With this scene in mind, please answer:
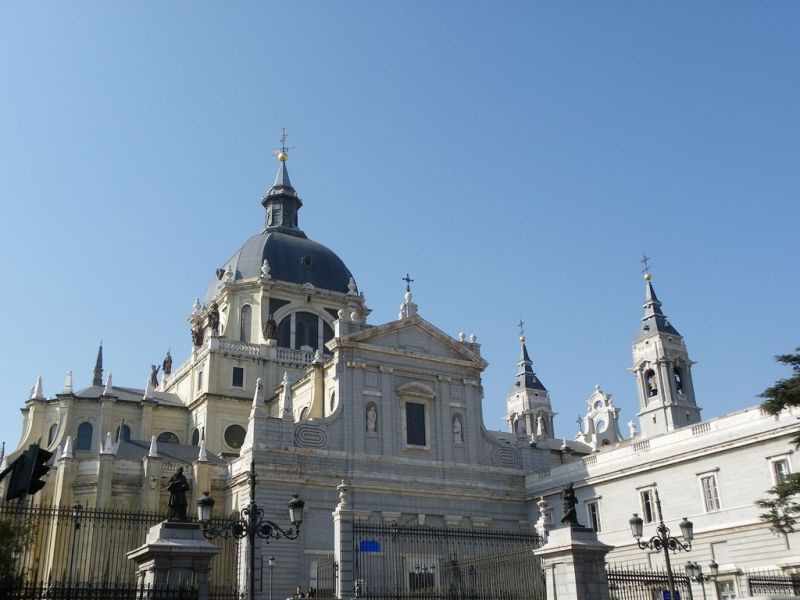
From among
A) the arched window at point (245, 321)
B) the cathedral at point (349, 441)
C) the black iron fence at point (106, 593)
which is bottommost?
the black iron fence at point (106, 593)

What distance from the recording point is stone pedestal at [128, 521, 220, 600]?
17.2 meters

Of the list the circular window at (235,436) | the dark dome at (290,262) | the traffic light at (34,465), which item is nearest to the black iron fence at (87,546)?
the traffic light at (34,465)

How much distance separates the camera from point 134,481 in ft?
136

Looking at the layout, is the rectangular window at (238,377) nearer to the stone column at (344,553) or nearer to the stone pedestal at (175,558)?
the stone column at (344,553)

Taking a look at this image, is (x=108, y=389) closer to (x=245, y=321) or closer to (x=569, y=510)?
(x=245, y=321)

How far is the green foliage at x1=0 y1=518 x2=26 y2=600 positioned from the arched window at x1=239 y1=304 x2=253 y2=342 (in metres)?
37.1

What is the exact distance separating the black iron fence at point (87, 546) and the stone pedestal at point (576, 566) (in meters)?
8.39

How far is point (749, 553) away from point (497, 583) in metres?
12.9

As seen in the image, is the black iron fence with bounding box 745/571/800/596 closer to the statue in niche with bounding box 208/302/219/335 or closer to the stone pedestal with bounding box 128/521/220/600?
the stone pedestal with bounding box 128/521/220/600

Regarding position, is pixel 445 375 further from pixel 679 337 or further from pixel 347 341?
pixel 679 337

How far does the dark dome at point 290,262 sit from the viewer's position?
59219 millimetres

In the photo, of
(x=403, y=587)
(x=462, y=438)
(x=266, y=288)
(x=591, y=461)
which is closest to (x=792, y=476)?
(x=403, y=587)

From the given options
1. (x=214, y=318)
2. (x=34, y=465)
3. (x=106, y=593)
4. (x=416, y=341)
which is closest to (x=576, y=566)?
(x=106, y=593)

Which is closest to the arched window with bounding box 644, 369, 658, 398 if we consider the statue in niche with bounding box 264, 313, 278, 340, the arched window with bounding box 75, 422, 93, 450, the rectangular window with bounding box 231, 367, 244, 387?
the statue in niche with bounding box 264, 313, 278, 340
